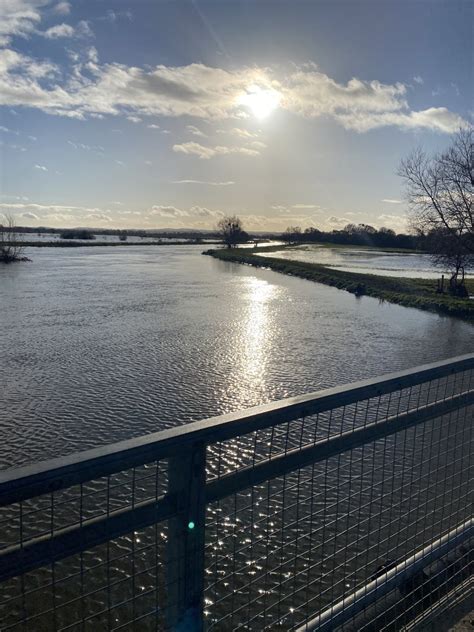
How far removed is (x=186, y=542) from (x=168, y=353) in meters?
12.1

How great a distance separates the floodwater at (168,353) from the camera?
923 centimetres

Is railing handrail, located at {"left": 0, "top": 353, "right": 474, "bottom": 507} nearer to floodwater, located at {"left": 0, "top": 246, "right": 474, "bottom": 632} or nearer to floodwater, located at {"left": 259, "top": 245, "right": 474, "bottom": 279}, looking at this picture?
floodwater, located at {"left": 0, "top": 246, "right": 474, "bottom": 632}

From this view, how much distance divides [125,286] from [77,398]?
68.1 ft

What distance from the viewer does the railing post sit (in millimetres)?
1899

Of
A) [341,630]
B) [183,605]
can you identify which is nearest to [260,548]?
[341,630]

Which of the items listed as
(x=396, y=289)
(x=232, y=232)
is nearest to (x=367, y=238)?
(x=232, y=232)

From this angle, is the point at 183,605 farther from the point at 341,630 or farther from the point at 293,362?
the point at 293,362

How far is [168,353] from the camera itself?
550 inches

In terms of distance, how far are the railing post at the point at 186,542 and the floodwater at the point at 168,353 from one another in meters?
6.11

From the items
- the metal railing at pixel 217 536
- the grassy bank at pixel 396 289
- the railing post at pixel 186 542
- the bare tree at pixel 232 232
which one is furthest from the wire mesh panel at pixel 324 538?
the bare tree at pixel 232 232

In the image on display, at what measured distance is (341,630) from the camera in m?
2.88

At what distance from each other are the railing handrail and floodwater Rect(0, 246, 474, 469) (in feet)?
21.2

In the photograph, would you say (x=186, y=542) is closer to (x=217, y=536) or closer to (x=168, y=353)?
(x=217, y=536)

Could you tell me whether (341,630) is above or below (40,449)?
above
